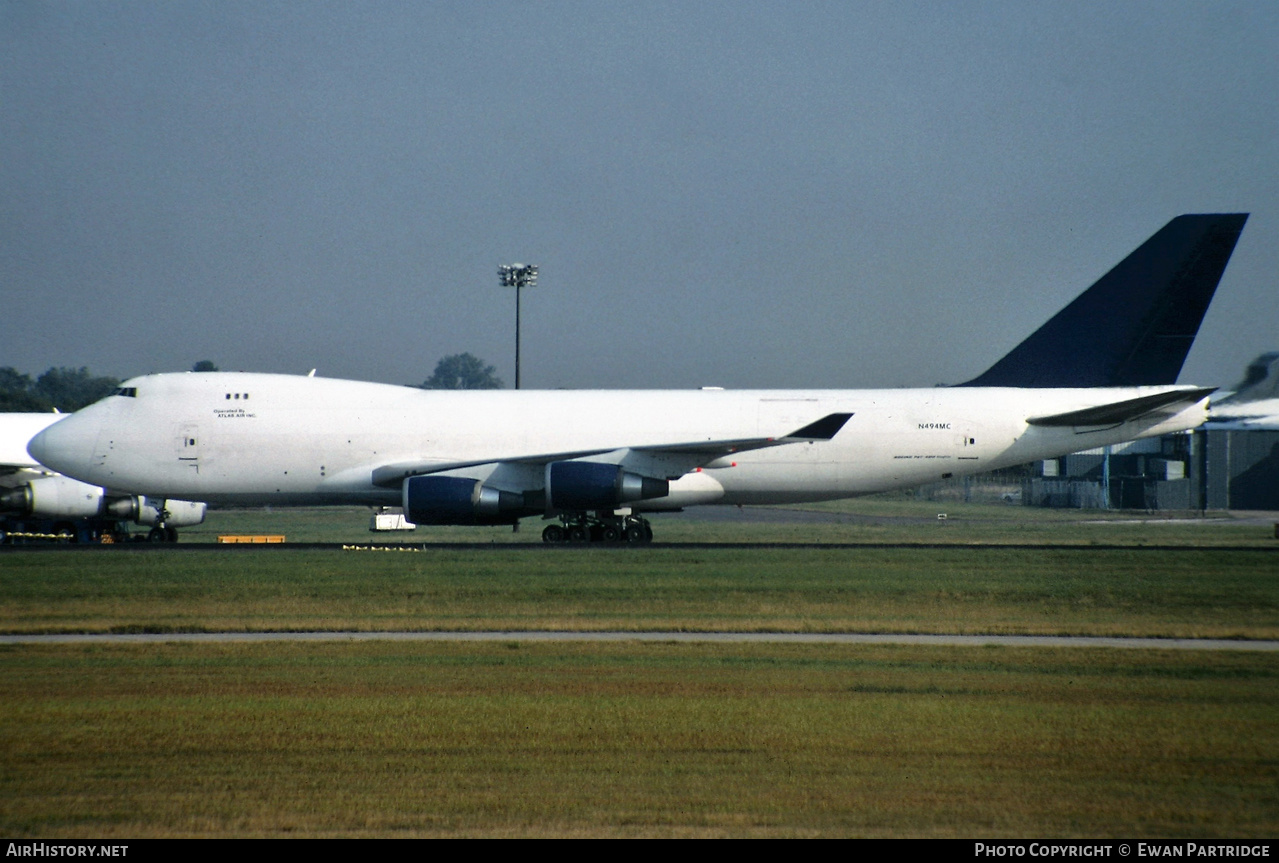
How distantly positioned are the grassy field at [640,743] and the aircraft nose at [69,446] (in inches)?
726

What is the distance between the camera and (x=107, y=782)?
8406 mm

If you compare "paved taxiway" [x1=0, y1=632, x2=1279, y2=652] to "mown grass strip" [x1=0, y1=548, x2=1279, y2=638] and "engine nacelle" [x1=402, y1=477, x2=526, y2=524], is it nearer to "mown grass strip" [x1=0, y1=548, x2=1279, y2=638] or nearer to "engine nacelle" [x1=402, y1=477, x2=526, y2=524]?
"mown grass strip" [x1=0, y1=548, x2=1279, y2=638]

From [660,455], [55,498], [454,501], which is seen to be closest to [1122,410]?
[660,455]

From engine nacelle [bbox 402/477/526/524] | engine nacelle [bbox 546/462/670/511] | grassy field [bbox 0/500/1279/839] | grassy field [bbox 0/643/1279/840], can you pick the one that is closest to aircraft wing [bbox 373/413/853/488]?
engine nacelle [bbox 546/462/670/511]

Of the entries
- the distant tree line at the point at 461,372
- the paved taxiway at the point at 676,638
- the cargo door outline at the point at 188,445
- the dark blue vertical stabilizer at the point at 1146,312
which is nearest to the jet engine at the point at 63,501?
the cargo door outline at the point at 188,445

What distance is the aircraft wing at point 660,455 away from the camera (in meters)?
29.4

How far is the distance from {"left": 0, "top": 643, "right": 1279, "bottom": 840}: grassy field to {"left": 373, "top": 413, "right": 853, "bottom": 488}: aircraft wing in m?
15.3

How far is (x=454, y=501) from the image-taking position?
95.4ft

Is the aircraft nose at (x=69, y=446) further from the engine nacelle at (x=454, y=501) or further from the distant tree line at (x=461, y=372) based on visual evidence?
the distant tree line at (x=461, y=372)

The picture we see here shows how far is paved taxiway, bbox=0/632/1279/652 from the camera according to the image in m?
15.1

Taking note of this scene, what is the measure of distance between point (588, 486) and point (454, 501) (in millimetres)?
3258

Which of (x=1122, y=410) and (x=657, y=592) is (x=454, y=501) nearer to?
(x=657, y=592)
